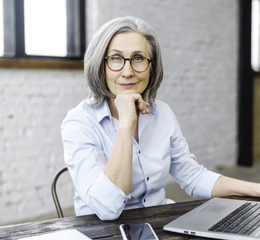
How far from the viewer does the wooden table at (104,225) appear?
105cm

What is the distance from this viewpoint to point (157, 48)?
5.54 ft

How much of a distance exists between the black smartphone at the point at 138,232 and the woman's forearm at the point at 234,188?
56 centimetres

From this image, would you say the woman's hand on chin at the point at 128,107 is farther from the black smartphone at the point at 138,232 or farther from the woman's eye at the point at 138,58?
the black smartphone at the point at 138,232

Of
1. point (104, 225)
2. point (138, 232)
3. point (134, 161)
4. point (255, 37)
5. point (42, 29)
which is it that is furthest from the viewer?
point (255, 37)

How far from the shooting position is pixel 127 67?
1.53m

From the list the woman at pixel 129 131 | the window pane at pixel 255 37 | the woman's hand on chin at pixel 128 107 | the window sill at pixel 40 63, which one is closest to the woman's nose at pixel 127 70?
the woman at pixel 129 131

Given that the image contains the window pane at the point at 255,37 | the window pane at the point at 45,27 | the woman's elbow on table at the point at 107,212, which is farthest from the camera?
the window pane at the point at 255,37

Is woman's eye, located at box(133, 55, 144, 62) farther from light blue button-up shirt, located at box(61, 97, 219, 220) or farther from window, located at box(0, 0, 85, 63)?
window, located at box(0, 0, 85, 63)

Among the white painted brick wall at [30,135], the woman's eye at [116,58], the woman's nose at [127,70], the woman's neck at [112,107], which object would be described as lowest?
the white painted brick wall at [30,135]

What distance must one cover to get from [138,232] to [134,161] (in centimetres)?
52

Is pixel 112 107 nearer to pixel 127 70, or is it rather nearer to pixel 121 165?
pixel 127 70

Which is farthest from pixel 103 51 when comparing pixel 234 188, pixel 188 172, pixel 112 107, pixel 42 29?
pixel 42 29

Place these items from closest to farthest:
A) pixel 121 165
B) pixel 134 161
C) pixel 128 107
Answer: pixel 121 165
pixel 128 107
pixel 134 161

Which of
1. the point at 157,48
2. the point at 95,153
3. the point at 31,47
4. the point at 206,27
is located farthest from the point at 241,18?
the point at 95,153
